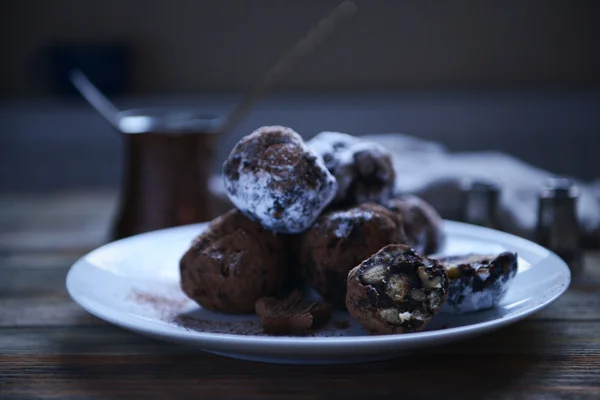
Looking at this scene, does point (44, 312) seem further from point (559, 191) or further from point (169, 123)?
point (559, 191)

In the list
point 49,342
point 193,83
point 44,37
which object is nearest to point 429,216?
point 49,342

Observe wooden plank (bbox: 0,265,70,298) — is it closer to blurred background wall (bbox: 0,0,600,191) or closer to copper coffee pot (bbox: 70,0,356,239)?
copper coffee pot (bbox: 70,0,356,239)

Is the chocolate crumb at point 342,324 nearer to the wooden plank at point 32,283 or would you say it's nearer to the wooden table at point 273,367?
the wooden table at point 273,367

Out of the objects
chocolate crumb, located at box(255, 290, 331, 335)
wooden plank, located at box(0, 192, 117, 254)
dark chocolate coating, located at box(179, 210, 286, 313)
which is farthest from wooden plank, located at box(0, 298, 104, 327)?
wooden plank, located at box(0, 192, 117, 254)

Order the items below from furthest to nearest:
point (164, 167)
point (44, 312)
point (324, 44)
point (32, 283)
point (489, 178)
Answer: point (324, 44) → point (489, 178) → point (164, 167) → point (32, 283) → point (44, 312)

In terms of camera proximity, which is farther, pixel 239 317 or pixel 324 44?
pixel 324 44

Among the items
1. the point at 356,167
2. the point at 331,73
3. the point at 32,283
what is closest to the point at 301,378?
the point at 356,167
